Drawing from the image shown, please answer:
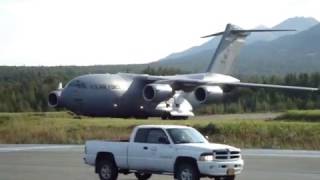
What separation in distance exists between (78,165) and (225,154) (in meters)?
8.41

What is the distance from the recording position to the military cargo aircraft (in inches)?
2018

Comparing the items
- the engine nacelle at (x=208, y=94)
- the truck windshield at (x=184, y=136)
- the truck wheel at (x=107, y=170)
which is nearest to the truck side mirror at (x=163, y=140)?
the truck windshield at (x=184, y=136)

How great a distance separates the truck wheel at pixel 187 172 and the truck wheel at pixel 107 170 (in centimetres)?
221

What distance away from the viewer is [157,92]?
5191 cm

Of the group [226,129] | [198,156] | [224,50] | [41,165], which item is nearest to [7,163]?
[41,165]

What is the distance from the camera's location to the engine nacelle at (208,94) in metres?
53.8

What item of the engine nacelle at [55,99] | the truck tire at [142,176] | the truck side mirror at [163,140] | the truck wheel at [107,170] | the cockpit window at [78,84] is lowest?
the truck tire at [142,176]

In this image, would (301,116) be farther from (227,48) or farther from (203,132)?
(203,132)

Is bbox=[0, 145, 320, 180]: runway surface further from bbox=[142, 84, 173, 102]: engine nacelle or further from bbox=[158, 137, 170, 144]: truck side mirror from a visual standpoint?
bbox=[142, 84, 173, 102]: engine nacelle

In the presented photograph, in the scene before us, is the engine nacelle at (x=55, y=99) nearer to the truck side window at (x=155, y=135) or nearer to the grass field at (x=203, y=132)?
the grass field at (x=203, y=132)

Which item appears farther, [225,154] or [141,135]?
[141,135]

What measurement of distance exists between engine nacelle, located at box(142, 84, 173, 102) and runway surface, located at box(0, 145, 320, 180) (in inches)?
707

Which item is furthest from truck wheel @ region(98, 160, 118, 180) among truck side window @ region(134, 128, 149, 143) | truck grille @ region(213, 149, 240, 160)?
truck grille @ region(213, 149, 240, 160)

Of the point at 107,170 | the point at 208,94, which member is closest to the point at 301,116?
the point at 208,94
